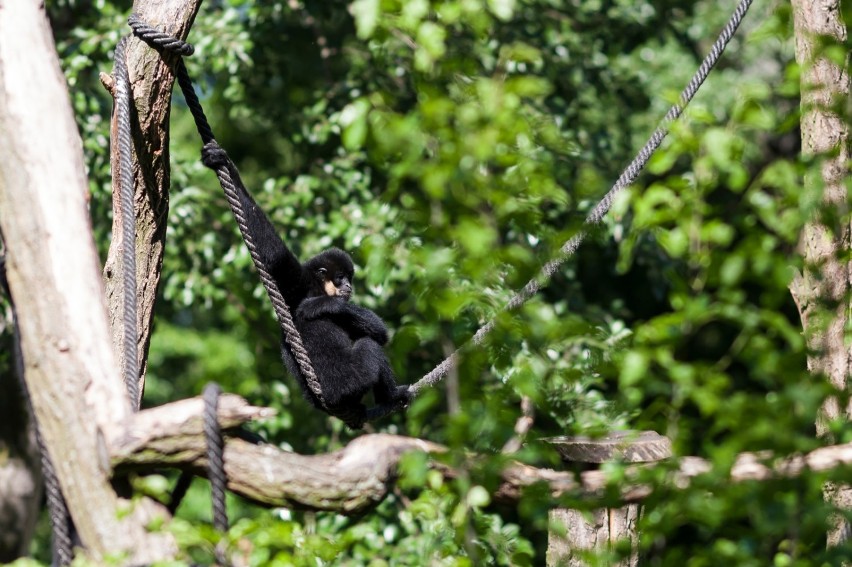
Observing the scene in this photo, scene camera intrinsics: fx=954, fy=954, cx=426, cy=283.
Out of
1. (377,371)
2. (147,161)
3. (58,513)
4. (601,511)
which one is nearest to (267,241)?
(377,371)

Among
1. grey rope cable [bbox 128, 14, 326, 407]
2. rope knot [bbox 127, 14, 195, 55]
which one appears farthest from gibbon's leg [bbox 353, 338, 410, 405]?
rope knot [bbox 127, 14, 195, 55]

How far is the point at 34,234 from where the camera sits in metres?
2.53

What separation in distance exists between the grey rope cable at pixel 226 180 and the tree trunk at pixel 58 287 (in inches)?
29.6

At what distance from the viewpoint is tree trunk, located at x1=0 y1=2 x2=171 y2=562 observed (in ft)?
7.78

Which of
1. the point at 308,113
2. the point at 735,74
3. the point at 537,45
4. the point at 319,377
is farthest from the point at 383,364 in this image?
the point at 735,74

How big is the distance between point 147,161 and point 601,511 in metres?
2.16

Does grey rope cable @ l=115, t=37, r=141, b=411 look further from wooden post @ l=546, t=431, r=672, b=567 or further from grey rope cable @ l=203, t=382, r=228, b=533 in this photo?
wooden post @ l=546, t=431, r=672, b=567

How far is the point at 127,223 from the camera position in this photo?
10.7ft

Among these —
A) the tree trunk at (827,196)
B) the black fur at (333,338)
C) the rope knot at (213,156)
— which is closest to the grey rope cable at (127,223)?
the rope knot at (213,156)

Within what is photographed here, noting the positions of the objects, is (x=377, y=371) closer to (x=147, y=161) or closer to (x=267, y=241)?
(x=267, y=241)

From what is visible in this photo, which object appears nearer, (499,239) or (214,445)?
(499,239)

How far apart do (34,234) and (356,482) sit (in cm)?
109

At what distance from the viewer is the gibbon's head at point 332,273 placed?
5.20m

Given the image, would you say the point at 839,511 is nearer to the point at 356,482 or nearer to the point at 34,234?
the point at 356,482
